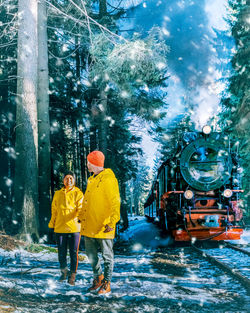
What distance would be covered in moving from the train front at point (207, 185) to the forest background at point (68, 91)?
2.52 ft

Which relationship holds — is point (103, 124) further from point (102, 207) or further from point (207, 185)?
point (102, 207)

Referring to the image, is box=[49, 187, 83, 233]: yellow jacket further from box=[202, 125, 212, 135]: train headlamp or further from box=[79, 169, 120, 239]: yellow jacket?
box=[202, 125, 212, 135]: train headlamp

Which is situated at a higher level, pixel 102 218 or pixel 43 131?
pixel 43 131

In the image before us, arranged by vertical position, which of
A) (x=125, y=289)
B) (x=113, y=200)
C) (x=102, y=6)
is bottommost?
(x=125, y=289)

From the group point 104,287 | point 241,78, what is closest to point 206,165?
point 104,287

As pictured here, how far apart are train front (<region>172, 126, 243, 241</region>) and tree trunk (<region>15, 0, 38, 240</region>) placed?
14.4ft

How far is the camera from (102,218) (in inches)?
178

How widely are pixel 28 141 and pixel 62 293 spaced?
4702mm

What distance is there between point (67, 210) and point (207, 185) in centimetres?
629

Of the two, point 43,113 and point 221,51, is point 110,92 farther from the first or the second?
point 221,51

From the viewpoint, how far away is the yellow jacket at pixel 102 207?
449 centimetres

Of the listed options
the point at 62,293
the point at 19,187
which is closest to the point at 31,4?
the point at 19,187

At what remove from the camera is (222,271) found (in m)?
6.73

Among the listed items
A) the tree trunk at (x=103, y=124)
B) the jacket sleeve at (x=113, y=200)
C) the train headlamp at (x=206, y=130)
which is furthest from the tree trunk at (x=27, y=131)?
the tree trunk at (x=103, y=124)
